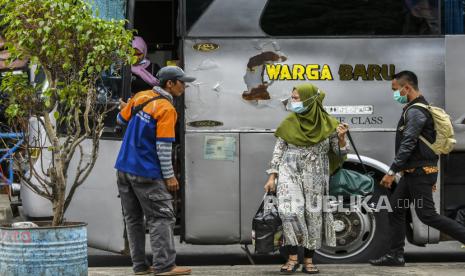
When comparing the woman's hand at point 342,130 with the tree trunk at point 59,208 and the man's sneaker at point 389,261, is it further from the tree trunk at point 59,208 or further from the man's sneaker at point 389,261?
the tree trunk at point 59,208

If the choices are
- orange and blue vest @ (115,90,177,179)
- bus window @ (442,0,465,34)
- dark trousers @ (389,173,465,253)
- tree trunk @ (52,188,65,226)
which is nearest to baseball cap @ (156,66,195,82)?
orange and blue vest @ (115,90,177,179)

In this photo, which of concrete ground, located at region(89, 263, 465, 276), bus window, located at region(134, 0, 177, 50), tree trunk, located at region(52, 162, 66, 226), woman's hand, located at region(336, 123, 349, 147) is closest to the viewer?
tree trunk, located at region(52, 162, 66, 226)

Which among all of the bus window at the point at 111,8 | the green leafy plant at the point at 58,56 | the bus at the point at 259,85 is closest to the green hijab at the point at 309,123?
the bus at the point at 259,85

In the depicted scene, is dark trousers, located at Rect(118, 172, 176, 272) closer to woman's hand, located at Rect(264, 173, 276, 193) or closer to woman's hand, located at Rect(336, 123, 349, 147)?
woman's hand, located at Rect(264, 173, 276, 193)

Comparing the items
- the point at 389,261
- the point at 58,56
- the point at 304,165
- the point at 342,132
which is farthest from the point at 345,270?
the point at 58,56

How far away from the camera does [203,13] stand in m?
9.41

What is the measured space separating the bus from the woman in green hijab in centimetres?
54

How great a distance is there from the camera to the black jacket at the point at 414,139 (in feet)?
29.7

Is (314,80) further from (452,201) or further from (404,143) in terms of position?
(452,201)

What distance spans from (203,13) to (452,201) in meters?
2.94

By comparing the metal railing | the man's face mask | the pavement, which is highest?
the man's face mask

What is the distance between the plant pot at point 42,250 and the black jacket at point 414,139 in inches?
121

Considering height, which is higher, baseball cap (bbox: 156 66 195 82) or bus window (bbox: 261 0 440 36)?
bus window (bbox: 261 0 440 36)

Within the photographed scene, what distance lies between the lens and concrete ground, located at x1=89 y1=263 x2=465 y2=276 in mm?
9031
